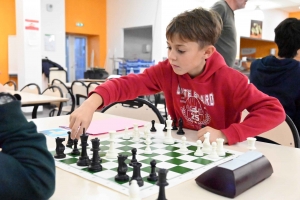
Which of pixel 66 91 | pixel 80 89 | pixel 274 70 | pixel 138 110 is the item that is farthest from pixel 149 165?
pixel 66 91

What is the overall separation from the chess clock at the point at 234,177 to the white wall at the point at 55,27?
7944mm

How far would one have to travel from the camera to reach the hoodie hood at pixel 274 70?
189cm

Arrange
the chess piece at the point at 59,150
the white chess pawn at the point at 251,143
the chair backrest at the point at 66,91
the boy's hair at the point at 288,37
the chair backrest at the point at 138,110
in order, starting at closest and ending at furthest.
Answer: the chess piece at the point at 59,150
the white chess pawn at the point at 251,143
the chair backrest at the point at 138,110
the boy's hair at the point at 288,37
the chair backrest at the point at 66,91

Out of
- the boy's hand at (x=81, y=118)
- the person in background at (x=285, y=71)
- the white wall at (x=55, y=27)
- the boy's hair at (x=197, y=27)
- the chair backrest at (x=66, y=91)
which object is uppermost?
the white wall at (x=55, y=27)

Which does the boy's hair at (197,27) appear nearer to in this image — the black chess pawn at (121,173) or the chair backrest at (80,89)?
the black chess pawn at (121,173)

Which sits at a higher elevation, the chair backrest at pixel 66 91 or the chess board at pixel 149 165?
the chess board at pixel 149 165

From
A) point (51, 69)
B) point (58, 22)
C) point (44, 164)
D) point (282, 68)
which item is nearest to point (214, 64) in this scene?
point (282, 68)

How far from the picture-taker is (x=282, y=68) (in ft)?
6.22

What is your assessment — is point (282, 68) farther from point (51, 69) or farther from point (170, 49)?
point (51, 69)

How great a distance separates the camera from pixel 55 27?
815cm

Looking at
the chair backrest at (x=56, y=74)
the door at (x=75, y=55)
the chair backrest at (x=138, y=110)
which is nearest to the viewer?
the chair backrest at (x=138, y=110)

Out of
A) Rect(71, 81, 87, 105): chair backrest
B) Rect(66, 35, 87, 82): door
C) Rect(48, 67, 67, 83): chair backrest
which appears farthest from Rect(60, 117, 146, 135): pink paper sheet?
Rect(66, 35, 87, 82): door

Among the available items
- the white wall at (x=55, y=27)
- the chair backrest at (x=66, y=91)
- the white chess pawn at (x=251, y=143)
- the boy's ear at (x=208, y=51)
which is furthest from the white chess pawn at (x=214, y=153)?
the white wall at (x=55, y=27)

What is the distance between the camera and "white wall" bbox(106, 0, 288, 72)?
788 cm
